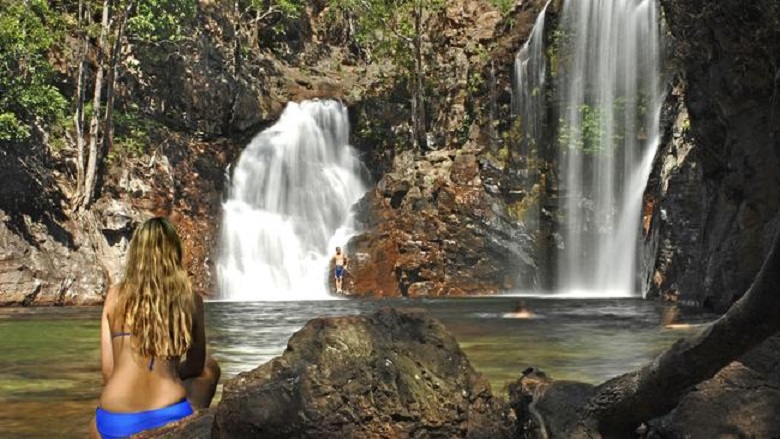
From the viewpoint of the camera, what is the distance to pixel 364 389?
14.4ft

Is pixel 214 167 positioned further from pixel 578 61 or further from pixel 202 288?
pixel 578 61

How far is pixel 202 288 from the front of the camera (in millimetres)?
33250

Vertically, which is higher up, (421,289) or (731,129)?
(731,129)

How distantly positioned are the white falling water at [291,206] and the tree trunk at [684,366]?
28.7m

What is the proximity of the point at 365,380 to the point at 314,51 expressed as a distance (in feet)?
135

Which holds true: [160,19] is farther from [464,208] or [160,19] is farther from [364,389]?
[364,389]

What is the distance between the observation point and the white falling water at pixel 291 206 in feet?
113

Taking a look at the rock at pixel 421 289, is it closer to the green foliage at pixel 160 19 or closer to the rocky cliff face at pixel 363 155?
the rocky cliff face at pixel 363 155

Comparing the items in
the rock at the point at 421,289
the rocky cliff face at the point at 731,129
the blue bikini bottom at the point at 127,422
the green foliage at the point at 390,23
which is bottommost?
the rock at the point at 421,289

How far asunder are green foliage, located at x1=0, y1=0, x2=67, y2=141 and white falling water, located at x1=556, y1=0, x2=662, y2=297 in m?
21.7

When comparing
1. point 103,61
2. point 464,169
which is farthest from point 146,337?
point 464,169

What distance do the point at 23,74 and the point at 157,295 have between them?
27732 mm

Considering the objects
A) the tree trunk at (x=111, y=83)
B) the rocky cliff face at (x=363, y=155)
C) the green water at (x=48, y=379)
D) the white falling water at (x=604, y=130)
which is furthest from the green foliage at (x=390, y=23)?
the green water at (x=48, y=379)

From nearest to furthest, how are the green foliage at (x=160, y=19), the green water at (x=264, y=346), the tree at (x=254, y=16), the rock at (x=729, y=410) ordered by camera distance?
the rock at (x=729, y=410), the green water at (x=264, y=346), the green foliage at (x=160, y=19), the tree at (x=254, y=16)
